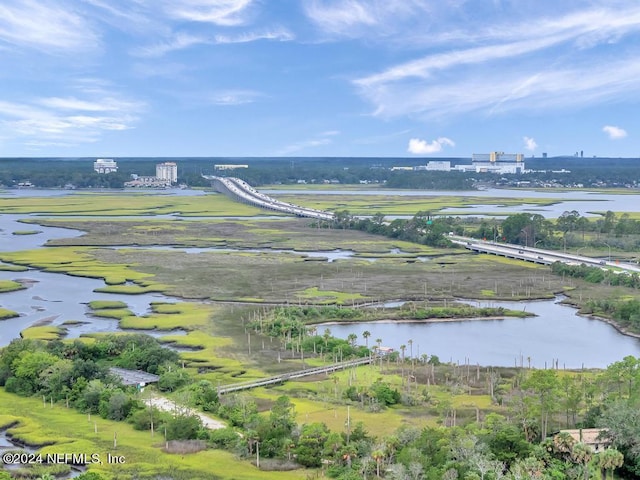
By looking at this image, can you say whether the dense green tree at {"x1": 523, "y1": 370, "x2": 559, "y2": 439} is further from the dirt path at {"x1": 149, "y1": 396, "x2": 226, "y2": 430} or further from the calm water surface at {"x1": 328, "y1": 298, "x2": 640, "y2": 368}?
the dirt path at {"x1": 149, "y1": 396, "x2": 226, "y2": 430}

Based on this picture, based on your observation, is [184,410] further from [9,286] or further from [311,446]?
[9,286]

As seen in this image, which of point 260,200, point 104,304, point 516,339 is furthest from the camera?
point 260,200

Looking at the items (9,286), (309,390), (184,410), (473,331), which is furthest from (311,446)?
(9,286)

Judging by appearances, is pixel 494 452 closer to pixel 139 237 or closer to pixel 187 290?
pixel 187 290

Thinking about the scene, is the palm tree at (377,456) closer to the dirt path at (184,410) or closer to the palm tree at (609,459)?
the palm tree at (609,459)

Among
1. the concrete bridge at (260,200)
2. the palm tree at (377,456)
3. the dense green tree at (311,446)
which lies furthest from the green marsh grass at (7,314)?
the concrete bridge at (260,200)

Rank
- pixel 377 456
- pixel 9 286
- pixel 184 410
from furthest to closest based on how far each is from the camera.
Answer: pixel 9 286, pixel 184 410, pixel 377 456
